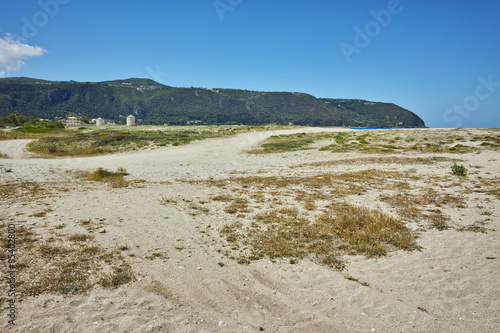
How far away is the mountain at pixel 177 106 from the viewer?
487 feet

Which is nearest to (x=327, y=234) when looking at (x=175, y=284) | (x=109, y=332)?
(x=175, y=284)

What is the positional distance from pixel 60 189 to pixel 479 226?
16612 millimetres

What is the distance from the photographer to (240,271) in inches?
232

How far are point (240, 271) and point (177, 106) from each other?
7058 inches

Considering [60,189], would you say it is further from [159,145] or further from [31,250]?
[159,145]

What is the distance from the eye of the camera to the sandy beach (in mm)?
4301

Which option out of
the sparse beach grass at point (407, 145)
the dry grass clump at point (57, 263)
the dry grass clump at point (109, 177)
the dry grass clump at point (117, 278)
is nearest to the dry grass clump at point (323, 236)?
the dry grass clump at point (117, 278)

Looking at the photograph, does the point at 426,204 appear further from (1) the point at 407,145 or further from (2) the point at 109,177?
(1) the point at 407,145

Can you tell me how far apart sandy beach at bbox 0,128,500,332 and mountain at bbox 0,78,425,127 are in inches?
5202

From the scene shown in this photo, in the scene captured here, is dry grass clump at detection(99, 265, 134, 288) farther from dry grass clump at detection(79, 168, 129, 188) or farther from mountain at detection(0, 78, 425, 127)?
mountain at detection(0, 78, 425, 127)

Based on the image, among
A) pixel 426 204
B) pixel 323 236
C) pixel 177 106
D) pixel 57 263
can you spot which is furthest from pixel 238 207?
pixel 177 106

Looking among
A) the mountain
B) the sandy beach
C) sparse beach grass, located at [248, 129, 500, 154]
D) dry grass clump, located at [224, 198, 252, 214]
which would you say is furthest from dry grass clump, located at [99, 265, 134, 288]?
the mountain

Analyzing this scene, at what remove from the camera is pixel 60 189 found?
12422 mm

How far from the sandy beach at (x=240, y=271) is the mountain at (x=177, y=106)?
132125 millimetres
